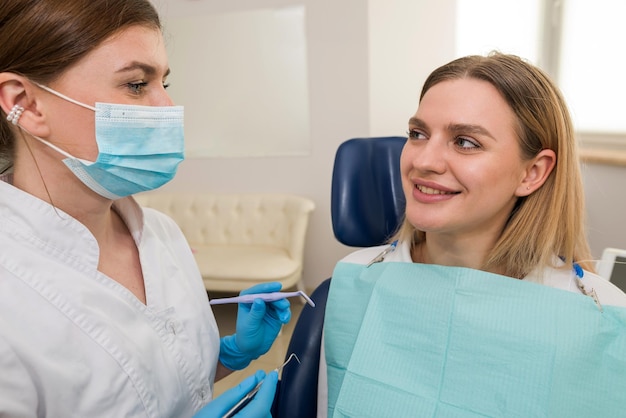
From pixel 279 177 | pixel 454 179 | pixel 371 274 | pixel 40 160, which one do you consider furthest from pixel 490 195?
pixel 279 177

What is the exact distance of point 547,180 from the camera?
42.9 inches

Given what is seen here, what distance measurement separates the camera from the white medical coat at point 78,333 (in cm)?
73

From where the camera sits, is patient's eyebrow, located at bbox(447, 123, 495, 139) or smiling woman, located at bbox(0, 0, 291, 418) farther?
patient's eyebrow, located at bbox(447, 123, 495, 139)

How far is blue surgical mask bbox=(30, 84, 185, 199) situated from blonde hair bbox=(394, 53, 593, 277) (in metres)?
0.65

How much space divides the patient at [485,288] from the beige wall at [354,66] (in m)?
1.90

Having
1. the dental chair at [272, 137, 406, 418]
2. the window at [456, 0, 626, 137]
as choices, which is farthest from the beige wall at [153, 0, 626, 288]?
the dental chair at [272, 137, 406, 418]

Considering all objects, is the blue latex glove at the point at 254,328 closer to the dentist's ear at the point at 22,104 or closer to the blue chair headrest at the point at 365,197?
the blue chair headrest at the point at 365,197

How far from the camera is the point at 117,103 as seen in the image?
0.88 meters

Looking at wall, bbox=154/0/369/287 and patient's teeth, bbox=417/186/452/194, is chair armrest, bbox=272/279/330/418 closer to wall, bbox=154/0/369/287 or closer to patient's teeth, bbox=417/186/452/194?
patient's teeth, bbox=417/186/452/194

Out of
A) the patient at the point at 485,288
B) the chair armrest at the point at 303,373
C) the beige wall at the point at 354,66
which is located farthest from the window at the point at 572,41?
the chair armrest at the point at 303,373

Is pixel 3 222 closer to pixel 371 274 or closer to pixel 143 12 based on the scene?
pixel 143 12

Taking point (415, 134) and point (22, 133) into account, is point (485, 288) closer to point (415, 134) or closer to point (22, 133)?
point (415, 134)

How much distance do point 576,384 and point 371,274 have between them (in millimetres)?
475

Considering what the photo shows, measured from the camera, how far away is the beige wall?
9.50 ft
